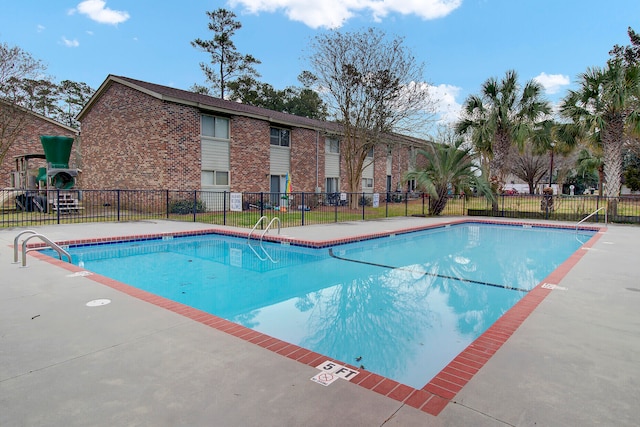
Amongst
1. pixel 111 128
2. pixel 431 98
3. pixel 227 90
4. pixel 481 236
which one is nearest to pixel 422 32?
pixel 431 98

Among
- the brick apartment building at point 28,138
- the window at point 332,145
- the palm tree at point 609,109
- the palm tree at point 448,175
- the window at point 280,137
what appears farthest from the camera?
the window at point 332,145

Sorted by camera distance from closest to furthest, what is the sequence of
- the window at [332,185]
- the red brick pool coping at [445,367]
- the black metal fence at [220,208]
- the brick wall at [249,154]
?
1. the red brick pool coping at [445,367]
2. the black metal fence at [220,208]
3. the brick wall at [249,154]
4. the window at [332,185]

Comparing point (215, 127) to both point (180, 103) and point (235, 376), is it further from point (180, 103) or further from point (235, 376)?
point (235, 376)

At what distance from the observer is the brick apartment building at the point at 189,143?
16.6 metres

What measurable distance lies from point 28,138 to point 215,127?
491 inches

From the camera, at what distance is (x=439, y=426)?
7.04 ft

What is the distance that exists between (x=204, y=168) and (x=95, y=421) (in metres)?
16.5

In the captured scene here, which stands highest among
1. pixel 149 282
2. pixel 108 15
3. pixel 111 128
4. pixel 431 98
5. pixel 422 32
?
pixel 108 15

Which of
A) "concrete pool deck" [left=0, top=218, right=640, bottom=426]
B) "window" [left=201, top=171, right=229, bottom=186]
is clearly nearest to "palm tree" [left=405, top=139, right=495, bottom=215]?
"window" [left=201, top=171, right=229, bottom=186]

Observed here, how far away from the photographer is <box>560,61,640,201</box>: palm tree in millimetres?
14211

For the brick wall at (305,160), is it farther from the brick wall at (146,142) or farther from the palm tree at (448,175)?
the palm tree at (448,175)

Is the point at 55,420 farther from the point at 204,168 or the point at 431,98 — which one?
the point at 431,98

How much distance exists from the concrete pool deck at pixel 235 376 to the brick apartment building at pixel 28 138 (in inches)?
801

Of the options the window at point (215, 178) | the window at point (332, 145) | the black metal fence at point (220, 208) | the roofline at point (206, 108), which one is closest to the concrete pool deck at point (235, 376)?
the black metal fence at point (220, 208)
